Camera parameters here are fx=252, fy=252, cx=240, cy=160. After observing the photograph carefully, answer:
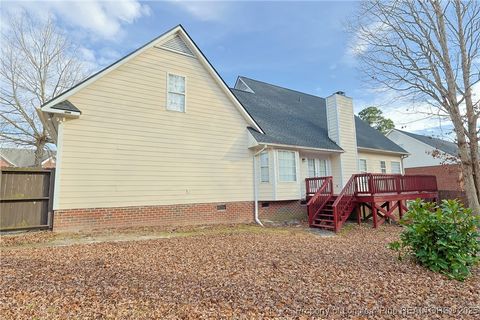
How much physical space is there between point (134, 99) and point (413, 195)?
13.0 meters

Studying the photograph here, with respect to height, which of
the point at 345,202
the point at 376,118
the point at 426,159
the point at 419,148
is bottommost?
the point at 345,202

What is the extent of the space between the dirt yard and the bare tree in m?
17.7

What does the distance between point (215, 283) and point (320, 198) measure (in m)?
8.05

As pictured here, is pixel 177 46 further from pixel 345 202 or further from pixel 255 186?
pixel 345 202

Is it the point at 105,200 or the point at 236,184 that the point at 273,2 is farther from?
the point at 105,200

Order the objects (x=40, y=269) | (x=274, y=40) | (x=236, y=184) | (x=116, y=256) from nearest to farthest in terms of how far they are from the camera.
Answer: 1. (x=40, y=269)
2. (x=116, y=256)
3. (x=236, y=184)
4. (x=274, y=40)

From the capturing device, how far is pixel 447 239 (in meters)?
4.84

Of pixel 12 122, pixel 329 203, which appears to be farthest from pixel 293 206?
pixel 12 122

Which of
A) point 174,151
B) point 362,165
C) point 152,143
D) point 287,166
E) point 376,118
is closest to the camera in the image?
Result: point 152,143

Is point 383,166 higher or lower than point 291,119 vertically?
lower

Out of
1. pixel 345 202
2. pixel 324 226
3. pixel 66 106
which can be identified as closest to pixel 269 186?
pixel 324 226

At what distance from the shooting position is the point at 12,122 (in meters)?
19.2

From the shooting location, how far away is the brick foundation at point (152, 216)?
7613mm

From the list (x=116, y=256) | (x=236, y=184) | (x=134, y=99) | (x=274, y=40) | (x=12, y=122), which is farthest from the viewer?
(x=12, y=122)
